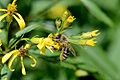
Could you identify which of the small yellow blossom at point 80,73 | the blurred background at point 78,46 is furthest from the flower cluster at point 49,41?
the small yellow blossom at point 80,73

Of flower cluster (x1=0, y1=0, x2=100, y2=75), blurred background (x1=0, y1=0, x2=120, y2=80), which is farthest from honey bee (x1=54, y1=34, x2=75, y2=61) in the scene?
blurred background (x1=0, y1=0, x2=120, y2=80)

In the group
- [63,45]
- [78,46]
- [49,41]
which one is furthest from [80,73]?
[49,41]

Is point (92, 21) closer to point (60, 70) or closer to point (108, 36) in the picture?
point (108, 36)

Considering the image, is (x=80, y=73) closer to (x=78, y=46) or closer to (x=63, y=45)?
(x=78, y=46)

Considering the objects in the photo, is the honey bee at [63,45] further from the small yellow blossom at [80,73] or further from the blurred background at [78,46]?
the small yellow blossom at [80,73]

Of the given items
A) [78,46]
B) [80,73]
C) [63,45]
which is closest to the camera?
[63,45]

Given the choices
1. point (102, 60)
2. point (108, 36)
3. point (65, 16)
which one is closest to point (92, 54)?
point (102, 60)

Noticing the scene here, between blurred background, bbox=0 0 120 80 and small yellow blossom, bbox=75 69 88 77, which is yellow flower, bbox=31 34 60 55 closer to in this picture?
blurred background, bbox=0 0 120 80

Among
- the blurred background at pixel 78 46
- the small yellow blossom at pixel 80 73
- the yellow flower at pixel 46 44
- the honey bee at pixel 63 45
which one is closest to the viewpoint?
the yellow flower at pixel 46 44
